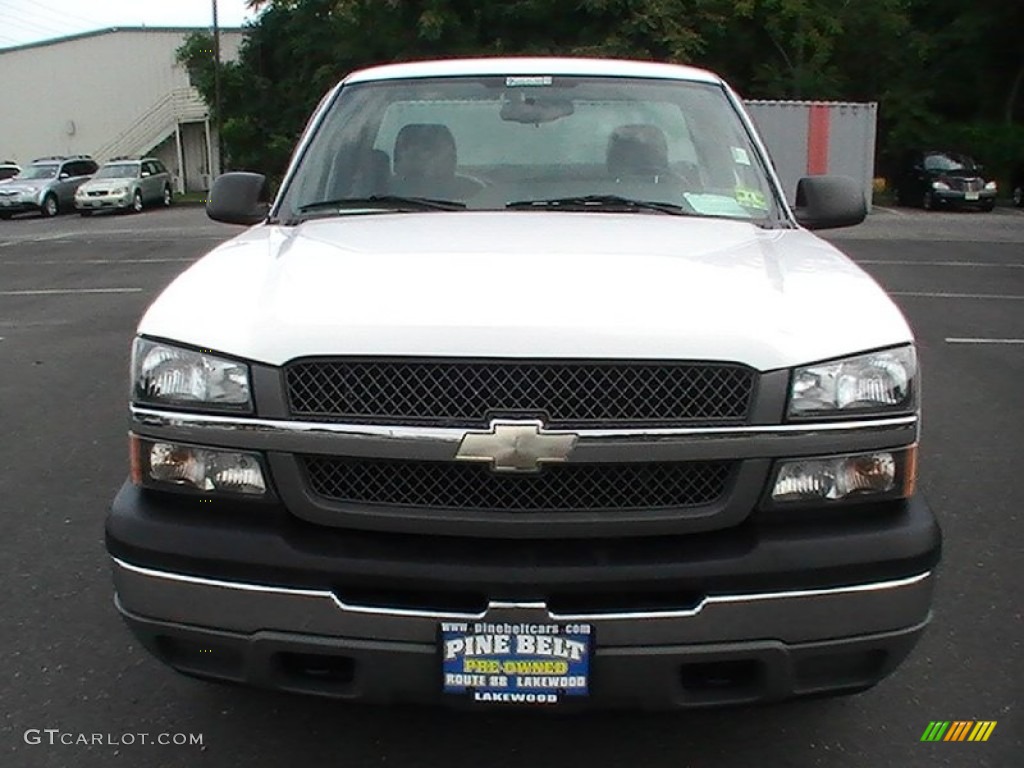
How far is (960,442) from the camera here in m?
6.25

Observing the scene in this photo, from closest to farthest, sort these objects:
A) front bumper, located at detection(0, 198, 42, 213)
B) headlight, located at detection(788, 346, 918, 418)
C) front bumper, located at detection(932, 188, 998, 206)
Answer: headlight, located at detection(788, 346, 918, 418)
front bumper, located at detection(932, 188, 998, 206)
front bumper, located at detection(0, 198, 42, 213)

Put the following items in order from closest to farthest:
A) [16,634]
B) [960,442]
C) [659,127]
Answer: [16,634] → [659,127] → [960,442]

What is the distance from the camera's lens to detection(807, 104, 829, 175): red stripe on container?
2805 centimetres

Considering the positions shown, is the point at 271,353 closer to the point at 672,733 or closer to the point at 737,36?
the point at 672,733

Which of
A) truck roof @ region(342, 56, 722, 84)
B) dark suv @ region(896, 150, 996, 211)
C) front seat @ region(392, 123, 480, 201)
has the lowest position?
dark suv @ region(896, 150, 996, 211)

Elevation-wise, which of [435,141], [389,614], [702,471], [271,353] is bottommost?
[389,614]

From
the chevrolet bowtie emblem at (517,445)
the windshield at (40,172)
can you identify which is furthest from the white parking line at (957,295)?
the windshield at (40,172)

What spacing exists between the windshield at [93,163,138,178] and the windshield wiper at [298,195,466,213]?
30.6 meters

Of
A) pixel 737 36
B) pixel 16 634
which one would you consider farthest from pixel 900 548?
pixel 737 36

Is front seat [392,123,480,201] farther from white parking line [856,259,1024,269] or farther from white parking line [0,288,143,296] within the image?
white parking line [856,259,1024,269]

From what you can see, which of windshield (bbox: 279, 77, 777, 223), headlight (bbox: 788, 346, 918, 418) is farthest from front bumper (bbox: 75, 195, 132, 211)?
headlight (bbox: 788, 346, 918, 418)

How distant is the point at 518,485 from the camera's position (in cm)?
253

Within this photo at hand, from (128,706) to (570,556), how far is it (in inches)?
62.3

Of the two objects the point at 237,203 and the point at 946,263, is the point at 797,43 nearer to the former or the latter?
the point at 946,263
